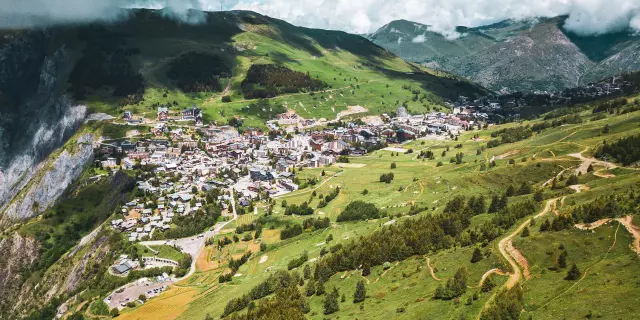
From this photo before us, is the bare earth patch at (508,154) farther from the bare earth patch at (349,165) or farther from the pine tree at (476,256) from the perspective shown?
the pine tree at (476,256)

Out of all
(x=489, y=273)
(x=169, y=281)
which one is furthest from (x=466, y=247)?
(x=169, y=281)

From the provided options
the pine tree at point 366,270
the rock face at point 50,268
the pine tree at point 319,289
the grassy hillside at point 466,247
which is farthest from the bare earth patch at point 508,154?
the rock face at point 50,268

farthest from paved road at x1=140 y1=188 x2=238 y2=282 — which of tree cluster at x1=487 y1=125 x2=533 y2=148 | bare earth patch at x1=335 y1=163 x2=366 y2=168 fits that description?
tree cluster at x1=487 y1=125 x2=533 y2=148

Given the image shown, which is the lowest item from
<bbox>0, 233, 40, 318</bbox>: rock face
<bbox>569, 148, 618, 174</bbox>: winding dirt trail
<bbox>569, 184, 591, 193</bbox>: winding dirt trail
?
<bbox>0, 233, 40, 318</bbox>: rock face

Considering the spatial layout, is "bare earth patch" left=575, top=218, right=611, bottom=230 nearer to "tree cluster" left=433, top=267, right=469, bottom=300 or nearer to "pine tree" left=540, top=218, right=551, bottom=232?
"pine tree" left=540, top=218, right=551, bottom=232

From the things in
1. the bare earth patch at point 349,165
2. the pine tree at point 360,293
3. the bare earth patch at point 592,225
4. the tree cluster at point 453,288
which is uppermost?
the bare earth patch at point 592,225
